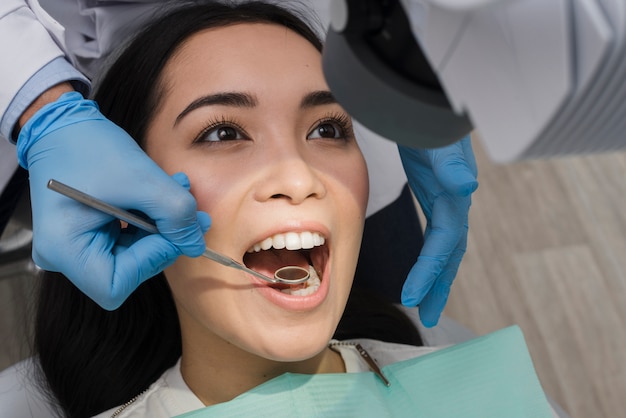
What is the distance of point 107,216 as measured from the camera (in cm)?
97

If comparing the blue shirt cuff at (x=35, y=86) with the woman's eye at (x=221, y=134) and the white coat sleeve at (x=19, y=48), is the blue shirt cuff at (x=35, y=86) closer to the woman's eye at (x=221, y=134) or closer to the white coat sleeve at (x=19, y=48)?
the white coat sleeve at (x=19, y=48)

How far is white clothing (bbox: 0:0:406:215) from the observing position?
112cm

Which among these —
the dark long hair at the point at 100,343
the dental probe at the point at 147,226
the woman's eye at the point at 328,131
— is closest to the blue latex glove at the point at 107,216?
the dental probe at the point at 147,226

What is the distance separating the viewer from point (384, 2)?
65 cm

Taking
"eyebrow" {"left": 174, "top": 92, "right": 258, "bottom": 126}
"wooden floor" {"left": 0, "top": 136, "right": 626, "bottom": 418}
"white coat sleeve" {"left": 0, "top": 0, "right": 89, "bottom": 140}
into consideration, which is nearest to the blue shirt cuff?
"white coat sleeve" {"left": 0, "top": 0, "right": 89, "bottom": 140}

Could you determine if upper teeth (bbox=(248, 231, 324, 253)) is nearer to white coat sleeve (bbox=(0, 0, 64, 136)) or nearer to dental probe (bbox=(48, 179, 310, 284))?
dental probe (bbox=(48, 179, 310, 284))

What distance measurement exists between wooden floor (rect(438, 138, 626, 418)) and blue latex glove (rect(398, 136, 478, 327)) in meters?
1.01

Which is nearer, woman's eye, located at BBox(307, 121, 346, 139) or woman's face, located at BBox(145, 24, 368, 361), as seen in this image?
woman's face, located at BBox(145, 24, 368, 361)

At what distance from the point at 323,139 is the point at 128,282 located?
37cm

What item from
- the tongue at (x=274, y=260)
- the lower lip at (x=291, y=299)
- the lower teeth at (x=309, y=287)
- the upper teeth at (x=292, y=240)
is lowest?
the tongue at (x=274, y=260)

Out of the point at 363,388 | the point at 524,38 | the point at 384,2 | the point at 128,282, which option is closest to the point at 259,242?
the point at 128,282

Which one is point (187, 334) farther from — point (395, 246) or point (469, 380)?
point (395, 246)

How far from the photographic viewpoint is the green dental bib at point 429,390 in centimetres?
109

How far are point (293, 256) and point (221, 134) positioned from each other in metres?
0.27
